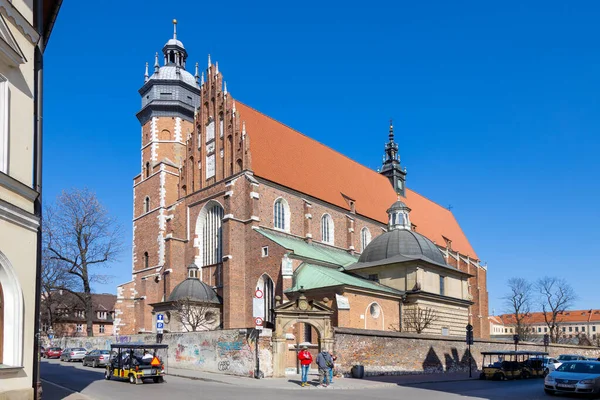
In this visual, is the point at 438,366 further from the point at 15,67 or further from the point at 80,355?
the point at 15,67

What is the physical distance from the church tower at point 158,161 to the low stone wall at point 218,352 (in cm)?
1309

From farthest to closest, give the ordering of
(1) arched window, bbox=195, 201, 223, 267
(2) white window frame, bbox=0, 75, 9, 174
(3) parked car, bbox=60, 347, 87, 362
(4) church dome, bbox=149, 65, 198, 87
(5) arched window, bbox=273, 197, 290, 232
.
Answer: (4) church dome, bbox=149, 65, 198, 87 → (1) arched window, bbox=195, 201, 223, 267 → (5) arched window, bbox=273, 197, 290, 232 → (3) parked car, bbox=60, 347, 87, 362 → (2) white window frame, bbox=0, 75, 9, 174

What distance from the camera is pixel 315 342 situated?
31.0 metres

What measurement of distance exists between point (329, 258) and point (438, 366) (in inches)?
434

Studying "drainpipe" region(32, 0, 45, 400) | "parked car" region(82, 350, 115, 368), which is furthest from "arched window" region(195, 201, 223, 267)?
"drainpipe" region(32, 0, 45, 400)

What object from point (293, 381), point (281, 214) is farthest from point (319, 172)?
point (293, 381)

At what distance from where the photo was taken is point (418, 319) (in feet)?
119

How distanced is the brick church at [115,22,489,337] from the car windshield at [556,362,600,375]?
1243 cm

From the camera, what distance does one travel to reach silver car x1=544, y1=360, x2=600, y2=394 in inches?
712

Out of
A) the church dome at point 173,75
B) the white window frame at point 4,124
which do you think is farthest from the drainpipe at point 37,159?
the church dome at point 173,75

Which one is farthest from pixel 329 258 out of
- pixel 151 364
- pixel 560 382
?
pixel 560 382

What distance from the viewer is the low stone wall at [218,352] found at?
24469 millimetres

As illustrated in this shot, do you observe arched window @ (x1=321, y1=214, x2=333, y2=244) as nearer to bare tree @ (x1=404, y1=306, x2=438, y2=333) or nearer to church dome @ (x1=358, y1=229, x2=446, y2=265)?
church dome @ (x1=358, y1=229, x2=446, y2=265)

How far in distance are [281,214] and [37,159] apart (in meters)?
27.0
